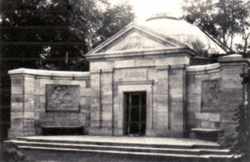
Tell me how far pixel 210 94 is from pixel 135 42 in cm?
386

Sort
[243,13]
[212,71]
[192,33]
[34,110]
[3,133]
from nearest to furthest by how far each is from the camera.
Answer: [212,71]
[34,110]
[192,33]
[3,133]
[243,13]

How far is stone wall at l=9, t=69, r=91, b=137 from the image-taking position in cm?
1573

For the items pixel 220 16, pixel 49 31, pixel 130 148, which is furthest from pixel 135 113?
pixel 220 16

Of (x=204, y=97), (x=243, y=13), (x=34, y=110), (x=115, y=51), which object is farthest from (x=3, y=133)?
(x=243, y=13)

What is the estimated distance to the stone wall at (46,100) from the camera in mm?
15734

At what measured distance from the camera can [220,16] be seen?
2473cm

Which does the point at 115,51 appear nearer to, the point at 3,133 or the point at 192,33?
the point at 192,33

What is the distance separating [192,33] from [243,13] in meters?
7.77

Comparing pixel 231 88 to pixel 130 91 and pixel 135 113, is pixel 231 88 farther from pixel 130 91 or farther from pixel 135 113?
pixel 135 113

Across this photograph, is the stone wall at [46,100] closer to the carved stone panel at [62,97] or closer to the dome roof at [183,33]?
the carved stone panel at [62,97]

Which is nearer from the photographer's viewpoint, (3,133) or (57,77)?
(57,77)

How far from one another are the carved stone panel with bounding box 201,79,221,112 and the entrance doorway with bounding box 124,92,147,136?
276 cm

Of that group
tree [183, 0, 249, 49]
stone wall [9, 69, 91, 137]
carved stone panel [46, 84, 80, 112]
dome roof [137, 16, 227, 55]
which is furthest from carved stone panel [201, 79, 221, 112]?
tree [183, 0, 249, 49]

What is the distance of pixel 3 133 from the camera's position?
2097 centimetres
